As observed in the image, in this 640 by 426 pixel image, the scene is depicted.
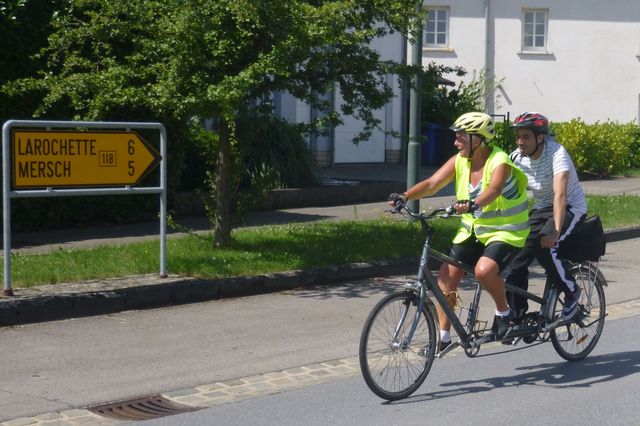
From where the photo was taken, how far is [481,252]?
7.30m

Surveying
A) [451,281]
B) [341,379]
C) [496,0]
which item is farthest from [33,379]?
[496,0]

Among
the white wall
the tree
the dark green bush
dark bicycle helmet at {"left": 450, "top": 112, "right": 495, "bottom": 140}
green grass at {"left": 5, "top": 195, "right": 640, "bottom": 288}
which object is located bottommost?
green grass at {"left": 5, "top": 195, "right": 640, "bottom": 288}

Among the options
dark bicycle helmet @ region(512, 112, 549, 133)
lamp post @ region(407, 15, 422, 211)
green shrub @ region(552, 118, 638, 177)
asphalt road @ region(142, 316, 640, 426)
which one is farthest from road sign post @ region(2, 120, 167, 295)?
green shrub @ region(552, 118, 638, 177)

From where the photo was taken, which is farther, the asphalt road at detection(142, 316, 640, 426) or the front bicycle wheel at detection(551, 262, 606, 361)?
the front bicycle wheel at detection(551, 262, 606, 361)

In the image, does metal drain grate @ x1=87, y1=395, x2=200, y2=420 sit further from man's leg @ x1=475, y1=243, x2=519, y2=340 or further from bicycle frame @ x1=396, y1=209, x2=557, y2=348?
man's leg @ x1=475, y1=243, x2=519, y2=340

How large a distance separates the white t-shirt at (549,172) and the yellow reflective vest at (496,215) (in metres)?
0.58

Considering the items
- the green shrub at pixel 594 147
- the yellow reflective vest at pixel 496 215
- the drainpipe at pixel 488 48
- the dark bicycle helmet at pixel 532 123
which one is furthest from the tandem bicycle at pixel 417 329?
the drainpipe at pixel 488 48

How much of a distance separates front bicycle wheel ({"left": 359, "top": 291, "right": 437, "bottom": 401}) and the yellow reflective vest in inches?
28.3

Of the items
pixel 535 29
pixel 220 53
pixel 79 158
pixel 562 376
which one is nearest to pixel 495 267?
pixel 562 376

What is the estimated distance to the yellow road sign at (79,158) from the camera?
9586mm

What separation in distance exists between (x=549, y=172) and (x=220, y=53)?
4137 millimetres

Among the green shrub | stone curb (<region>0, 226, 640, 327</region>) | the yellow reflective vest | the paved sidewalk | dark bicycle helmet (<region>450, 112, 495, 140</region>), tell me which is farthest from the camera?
the green shrub

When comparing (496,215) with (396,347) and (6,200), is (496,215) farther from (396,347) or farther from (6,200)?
(6,200)

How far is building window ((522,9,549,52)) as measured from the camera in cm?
3278
